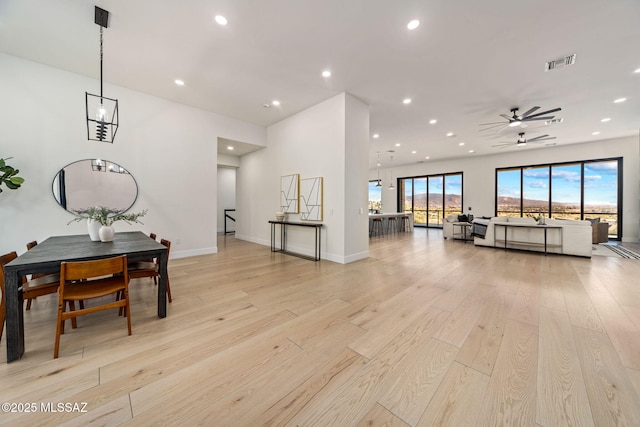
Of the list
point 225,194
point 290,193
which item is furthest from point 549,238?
point 225,194

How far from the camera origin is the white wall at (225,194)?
9602 millimetres

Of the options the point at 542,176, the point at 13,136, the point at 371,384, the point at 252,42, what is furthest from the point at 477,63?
the point at 542,176

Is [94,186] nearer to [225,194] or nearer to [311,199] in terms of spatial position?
[311,199]

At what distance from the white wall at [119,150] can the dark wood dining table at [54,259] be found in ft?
4.63

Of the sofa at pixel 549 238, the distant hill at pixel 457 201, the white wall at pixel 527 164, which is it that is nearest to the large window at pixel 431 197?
the distant hill at pixel 457 201

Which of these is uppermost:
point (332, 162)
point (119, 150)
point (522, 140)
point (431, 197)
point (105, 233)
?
point (522, 140)

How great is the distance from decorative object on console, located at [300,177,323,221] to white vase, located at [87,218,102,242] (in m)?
3.51

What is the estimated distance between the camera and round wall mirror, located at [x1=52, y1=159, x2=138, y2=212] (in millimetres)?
3875

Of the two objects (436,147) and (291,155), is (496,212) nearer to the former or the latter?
(436,147)

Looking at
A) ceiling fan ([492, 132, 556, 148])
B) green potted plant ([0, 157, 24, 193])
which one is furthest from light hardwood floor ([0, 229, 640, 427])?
ceiling fan ([492, 132, 556, 148])

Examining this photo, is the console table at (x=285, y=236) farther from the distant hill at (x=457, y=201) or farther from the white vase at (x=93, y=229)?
the distant hill at (x=457, y=201)

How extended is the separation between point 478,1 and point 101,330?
16.8 ft

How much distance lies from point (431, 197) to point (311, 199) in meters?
8.65

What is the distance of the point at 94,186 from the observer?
4121 mm
